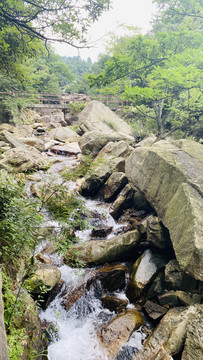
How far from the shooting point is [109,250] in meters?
6.05

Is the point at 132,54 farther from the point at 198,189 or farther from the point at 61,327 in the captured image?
the point at 61,327

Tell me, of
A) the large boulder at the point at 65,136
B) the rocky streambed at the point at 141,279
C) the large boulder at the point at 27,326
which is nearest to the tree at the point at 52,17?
the rocky streambed at the point at 141,279

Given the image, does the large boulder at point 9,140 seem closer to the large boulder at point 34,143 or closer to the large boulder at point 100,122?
the large boulder at point 34,143

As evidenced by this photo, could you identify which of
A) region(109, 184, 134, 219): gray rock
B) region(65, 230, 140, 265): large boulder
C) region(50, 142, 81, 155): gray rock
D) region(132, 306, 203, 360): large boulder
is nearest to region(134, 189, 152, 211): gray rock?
region(109, 184, 134, 219): gray rock

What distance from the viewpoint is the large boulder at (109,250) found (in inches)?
232

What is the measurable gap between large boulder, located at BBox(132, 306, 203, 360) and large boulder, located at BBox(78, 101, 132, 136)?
46.3 feet

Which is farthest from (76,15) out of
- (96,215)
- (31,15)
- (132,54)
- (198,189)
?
(96,215)

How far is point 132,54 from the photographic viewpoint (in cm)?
933

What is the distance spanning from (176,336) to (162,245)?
236 cm

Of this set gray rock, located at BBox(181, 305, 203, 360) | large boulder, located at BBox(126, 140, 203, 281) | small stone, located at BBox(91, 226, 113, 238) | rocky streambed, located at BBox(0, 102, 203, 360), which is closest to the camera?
gray rock, located at BBox(181, 305, 203, 360)

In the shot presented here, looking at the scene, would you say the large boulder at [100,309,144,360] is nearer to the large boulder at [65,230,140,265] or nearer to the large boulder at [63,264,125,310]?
the large boulder at [63,264,125,310]

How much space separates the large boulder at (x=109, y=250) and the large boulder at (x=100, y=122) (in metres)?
11.7

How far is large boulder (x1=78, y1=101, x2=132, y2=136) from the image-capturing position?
16.8m

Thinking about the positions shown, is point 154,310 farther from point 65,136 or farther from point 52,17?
point 65,136
